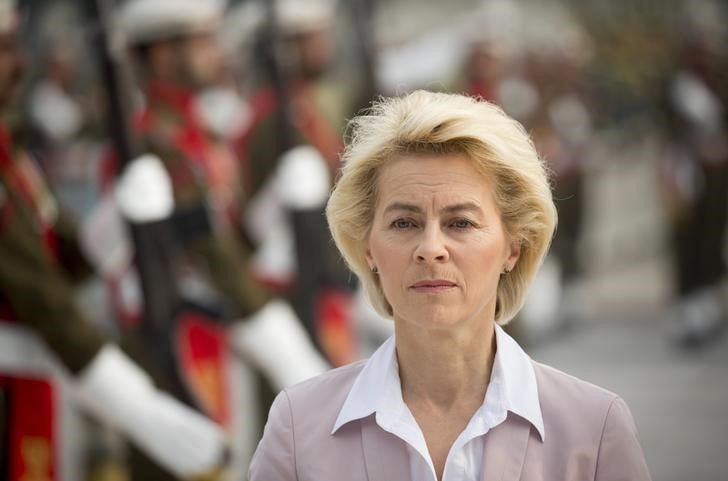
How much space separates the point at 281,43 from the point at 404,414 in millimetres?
3254

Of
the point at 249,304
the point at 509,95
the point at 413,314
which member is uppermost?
the point at 509,95

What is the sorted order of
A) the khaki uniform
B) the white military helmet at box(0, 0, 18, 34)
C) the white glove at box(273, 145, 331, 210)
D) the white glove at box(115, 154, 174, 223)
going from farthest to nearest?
the white glove at box(273, 145, 331, 210) < the white glove at box(115, 154, 174, 223) < the white military helmet at box(0, 0, 18, 34) < the khaki uniform

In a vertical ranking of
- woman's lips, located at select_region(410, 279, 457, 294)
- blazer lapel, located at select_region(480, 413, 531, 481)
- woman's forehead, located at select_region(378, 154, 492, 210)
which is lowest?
blazer lapel, located at select_region(480, 413, 531, 481)

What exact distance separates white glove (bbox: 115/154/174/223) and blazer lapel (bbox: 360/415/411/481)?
206 cm

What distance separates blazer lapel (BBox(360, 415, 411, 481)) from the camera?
1827 mm

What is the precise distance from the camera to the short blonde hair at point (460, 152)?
188cm

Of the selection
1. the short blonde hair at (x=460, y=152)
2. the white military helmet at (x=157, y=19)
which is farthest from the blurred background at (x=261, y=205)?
the short blonde hair at (x=460, y=152)

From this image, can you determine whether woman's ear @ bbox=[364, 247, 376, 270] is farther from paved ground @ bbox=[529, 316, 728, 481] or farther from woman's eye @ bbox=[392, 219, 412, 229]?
paved ground @ bbox=[529, 316, 728, 481]

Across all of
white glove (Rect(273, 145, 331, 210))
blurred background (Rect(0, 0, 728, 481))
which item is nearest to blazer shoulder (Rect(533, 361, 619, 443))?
blurred background (Rect(0, 0, 728, 481))

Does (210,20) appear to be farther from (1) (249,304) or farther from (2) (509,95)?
(2) (509,95)

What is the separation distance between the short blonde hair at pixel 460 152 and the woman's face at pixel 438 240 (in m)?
0.02

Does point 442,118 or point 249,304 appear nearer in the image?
point 442,118

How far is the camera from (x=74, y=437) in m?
3.86

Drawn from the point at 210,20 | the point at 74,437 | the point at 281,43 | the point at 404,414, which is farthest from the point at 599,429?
the point at 281,43
